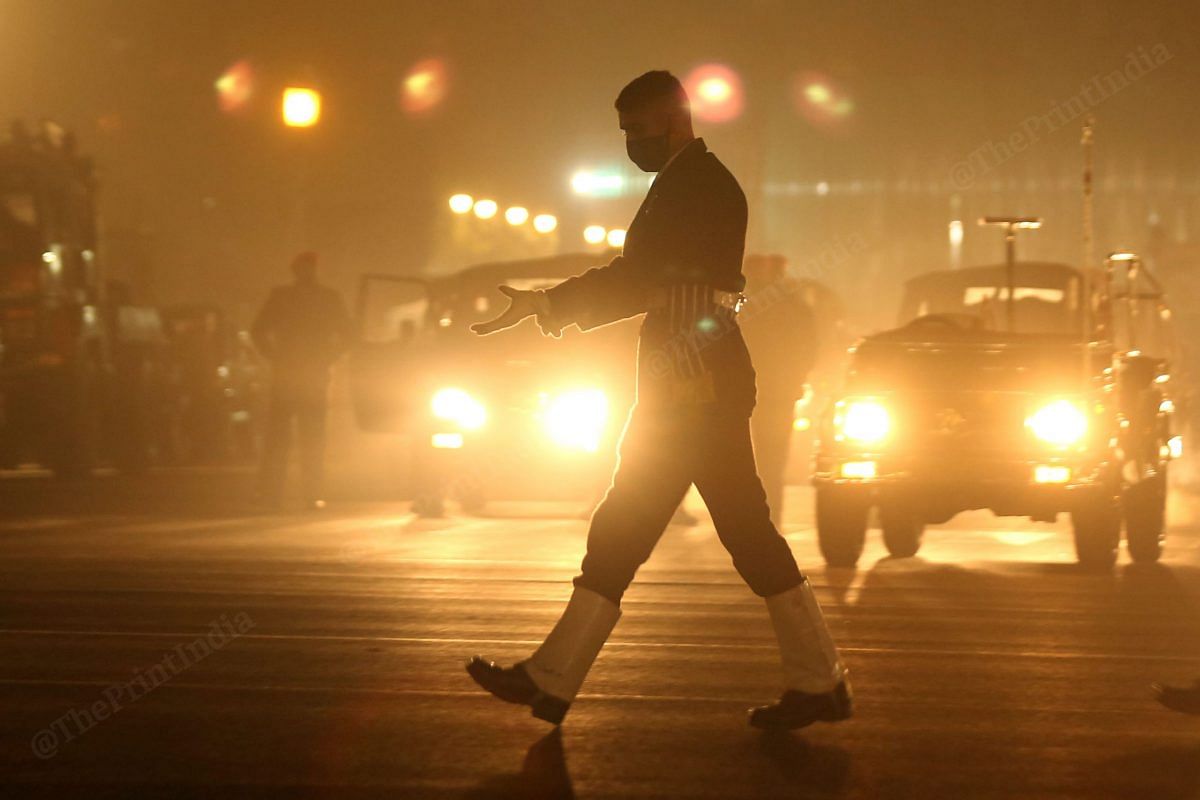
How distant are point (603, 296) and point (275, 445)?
11.8 m

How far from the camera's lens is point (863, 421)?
41.3 feet

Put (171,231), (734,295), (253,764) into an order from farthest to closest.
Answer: (171,231)
(734,295)
(253,764)

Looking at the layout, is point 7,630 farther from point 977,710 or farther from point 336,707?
point 977,710

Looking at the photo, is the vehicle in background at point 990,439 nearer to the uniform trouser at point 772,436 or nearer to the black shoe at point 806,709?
the uniform trouser at point 772,436

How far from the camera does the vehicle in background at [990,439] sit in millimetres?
12086

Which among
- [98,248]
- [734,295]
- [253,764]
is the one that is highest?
[98,248]

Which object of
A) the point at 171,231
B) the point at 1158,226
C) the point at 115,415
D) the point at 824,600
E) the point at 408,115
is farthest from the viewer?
the point at 171,231

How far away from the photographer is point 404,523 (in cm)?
1575

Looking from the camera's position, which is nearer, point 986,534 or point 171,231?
point 986,534

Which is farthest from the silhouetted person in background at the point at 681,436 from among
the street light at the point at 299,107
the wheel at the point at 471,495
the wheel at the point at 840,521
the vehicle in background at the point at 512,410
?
the street light at the point at 299,107

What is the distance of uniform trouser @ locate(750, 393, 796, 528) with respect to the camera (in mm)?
15498

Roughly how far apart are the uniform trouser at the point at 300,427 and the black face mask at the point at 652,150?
1116 centimetres

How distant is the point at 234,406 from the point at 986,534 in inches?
627

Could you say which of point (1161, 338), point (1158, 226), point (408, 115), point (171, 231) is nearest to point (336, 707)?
point (1161, 338)
